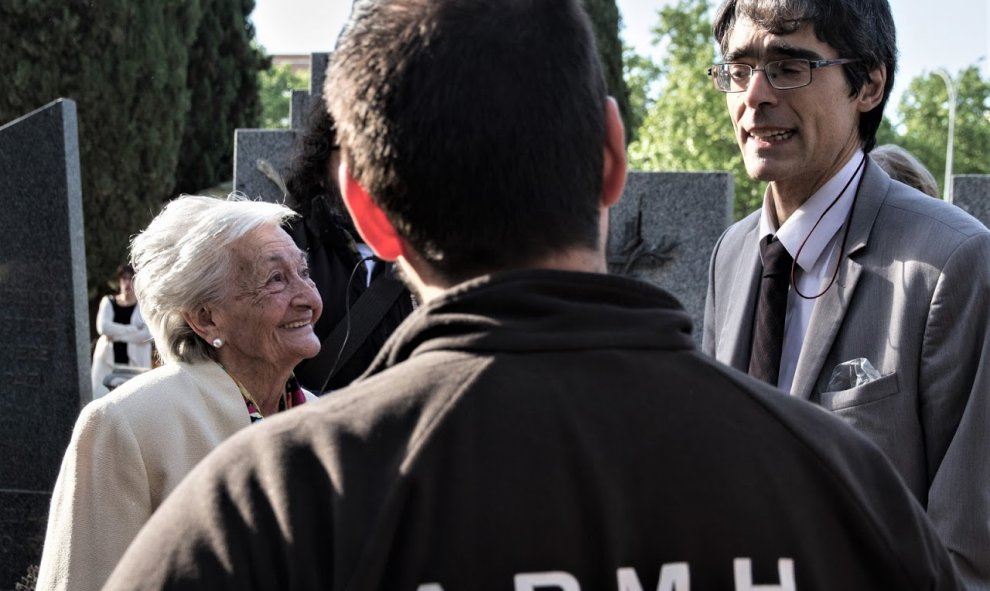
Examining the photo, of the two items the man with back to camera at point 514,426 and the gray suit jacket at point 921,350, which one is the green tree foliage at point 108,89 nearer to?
the gray suit jacket at point 921,350

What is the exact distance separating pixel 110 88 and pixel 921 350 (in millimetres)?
15661

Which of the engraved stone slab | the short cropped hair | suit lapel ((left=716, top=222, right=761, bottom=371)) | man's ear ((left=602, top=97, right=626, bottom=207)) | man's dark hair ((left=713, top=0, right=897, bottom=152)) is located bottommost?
the engraved stone slab

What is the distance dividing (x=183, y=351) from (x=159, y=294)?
17 cm

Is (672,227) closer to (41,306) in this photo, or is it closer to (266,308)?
(41,306)

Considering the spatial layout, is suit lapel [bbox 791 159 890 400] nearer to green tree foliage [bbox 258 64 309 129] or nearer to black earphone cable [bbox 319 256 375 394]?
black earphone cable [bbox 319 256 375 394]

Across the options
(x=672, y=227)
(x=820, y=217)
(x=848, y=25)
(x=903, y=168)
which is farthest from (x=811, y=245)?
(x=672, y=227)

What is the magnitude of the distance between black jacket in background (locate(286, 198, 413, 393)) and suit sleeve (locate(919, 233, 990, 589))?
2.10 metres

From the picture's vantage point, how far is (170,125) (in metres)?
17.5

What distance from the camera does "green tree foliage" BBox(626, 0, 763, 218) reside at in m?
35.9

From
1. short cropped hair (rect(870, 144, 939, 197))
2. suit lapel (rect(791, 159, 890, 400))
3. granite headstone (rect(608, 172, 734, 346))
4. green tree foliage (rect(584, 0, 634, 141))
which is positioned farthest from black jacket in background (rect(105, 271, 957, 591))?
green tree foliage (rect(584, 0, 634, 141))

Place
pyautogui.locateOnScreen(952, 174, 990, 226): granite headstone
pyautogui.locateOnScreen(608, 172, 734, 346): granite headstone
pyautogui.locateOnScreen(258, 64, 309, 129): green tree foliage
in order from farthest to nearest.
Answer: pyautogui.locateOnScreen(258, 64, 309, 129): green tree foliage, pyautogui.locateOnScreen(608, 172, 734, 346): granite headstone, pyautogui.locateOnScreen(952, 174, 990, 226): granite headstone

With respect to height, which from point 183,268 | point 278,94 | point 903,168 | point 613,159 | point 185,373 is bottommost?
point 278,94

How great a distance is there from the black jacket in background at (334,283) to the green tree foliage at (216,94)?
16.0 meters

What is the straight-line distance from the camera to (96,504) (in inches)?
121
